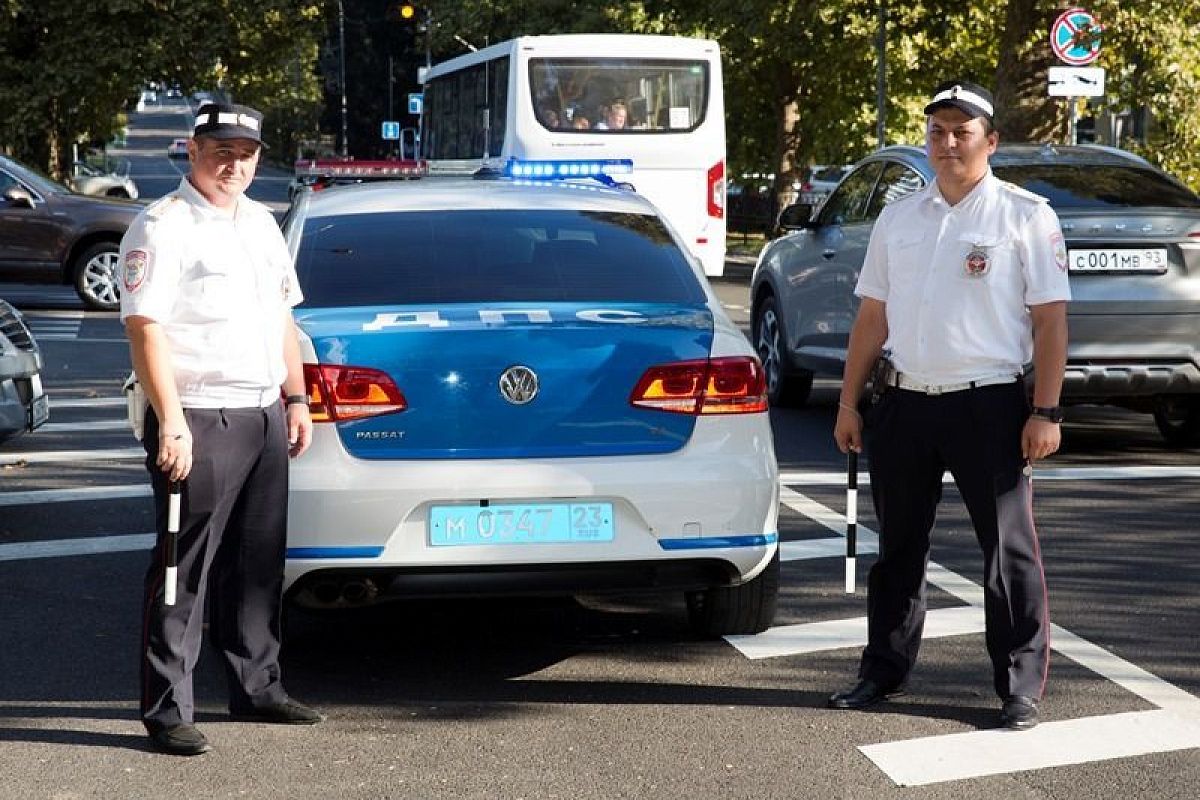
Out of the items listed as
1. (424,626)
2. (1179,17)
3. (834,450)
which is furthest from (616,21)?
(424,626)

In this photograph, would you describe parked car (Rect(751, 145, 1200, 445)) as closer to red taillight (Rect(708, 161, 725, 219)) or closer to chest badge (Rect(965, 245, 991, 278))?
chest badge (Rect(965, 245, 991, 278))

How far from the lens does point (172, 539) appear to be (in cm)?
540

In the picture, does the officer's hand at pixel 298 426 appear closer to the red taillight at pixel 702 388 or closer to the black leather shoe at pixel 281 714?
the black leather shoe at pixel 281 714

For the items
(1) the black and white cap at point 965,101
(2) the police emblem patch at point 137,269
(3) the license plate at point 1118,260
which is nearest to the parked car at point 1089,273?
(3) the license plate at point 1118,260

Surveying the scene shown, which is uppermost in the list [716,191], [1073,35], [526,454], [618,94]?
[1073,35]

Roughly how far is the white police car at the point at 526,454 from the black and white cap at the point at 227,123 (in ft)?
2.50

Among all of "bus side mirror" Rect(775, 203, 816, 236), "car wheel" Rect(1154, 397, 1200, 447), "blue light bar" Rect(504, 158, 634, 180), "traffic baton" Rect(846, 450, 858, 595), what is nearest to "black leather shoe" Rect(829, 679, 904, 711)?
"traffic baton" Rect(846, 450, 858, 595)

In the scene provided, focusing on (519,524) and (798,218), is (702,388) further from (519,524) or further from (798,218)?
(798,218)

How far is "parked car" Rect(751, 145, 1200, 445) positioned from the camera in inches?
419

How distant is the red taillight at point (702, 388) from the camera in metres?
6.07

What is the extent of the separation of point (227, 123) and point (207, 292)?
1.42 feet

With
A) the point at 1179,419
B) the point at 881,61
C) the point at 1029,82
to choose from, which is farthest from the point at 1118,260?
the point at 881,61

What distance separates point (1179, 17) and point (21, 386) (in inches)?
783

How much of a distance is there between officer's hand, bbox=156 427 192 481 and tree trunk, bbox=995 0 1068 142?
2277cm
